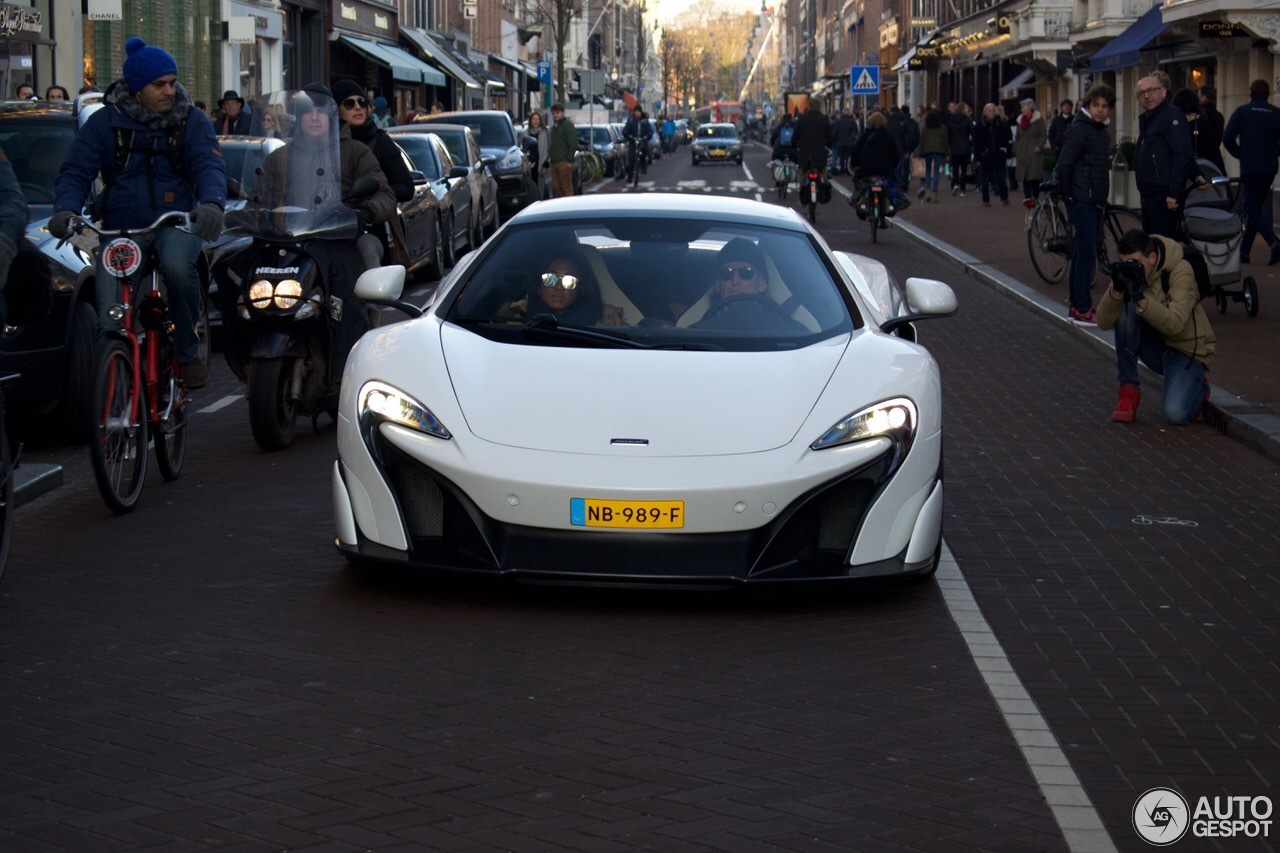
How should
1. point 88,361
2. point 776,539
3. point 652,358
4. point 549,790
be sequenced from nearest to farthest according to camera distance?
1. point 549,790
2. point 776,539
3. point 652,358
4. point 88,361

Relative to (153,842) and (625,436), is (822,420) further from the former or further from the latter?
(153,842)

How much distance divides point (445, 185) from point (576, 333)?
558 inches

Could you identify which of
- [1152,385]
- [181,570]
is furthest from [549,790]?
[1152,385]

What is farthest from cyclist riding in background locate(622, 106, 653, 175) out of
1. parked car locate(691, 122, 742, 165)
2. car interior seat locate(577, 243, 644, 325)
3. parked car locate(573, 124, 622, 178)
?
car interior seat locate(577, 243, 644, 325)

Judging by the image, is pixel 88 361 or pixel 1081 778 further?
pixel 88 361

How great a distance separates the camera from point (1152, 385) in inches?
485

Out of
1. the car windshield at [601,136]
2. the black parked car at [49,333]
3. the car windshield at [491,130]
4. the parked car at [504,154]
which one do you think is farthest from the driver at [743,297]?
the car windshield at [601,136]

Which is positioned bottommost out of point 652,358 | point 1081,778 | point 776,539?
point 1081,778

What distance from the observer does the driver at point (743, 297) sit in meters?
6.91

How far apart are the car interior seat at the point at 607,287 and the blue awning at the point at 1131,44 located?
2668 centimetres

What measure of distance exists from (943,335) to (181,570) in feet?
31.8

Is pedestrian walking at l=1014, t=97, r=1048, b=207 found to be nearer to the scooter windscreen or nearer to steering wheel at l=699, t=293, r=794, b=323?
the scooter windscreen

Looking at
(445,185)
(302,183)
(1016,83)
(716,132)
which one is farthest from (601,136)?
(302,183)
